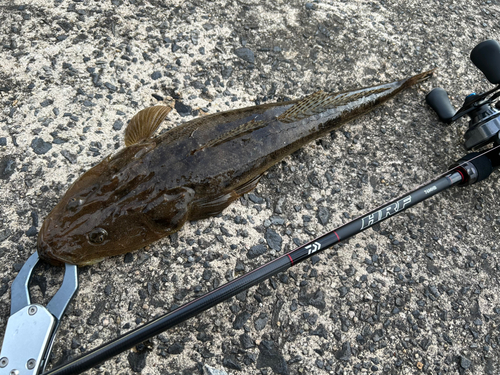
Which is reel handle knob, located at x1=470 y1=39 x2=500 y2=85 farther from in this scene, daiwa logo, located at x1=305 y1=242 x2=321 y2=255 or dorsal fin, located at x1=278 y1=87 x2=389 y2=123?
daiwa logo, located at x1=305 y1=242 x2=321 y2=255

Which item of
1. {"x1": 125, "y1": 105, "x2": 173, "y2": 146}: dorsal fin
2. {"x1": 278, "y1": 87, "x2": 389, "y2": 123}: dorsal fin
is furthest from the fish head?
{"x1": 278, "y1": 87, "x2": 389, "y2": 123}: dorsal fin

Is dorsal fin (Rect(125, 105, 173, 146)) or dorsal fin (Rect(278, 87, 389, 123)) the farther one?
dorsal fin (Rect(278, 87, 389, 123))

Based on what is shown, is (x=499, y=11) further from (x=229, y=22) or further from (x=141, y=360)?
(x=141, y=360)

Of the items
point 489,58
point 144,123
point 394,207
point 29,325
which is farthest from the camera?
point 144,123

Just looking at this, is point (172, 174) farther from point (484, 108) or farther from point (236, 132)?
point (484, 108)

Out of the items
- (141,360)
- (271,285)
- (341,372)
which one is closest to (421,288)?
(341,372)

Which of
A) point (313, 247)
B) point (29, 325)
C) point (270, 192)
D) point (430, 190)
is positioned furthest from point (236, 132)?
point (29, 325)

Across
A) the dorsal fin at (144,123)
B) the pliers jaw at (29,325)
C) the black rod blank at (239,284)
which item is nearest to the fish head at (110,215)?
the pliers jaw at (29,325)
